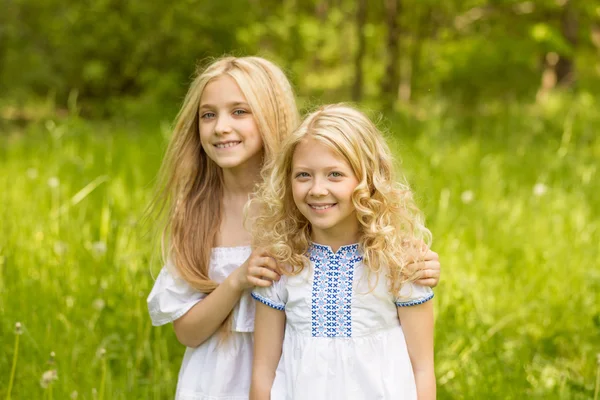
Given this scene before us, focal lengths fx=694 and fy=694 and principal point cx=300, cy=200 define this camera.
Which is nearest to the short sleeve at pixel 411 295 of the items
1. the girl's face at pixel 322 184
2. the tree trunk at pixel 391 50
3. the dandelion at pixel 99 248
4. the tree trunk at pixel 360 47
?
the girl's face at pixel 322 184

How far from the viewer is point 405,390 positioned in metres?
1.69

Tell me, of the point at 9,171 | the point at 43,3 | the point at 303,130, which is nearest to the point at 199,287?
the point at 303,130

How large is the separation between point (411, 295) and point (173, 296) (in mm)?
759

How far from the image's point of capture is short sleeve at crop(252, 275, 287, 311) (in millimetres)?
1783

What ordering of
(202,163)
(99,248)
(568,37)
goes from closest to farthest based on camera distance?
(202,163) < (99,248) < (568,37)

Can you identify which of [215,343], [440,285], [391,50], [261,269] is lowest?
[215,343]

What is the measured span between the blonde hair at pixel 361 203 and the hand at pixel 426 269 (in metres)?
0.02

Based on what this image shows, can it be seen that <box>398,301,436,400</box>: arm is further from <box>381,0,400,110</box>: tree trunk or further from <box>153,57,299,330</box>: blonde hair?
<box>381,0,400,110</box>: tree trunk

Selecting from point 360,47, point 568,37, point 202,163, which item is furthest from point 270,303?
point 568,37

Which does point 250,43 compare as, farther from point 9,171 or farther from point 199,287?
Answer: point 199,287

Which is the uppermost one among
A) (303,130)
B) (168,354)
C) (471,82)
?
(471,82)

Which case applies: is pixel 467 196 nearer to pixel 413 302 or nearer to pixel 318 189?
pixel 413 302

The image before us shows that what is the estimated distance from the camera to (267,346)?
5.89ft

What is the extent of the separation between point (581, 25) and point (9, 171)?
20.0 ft
